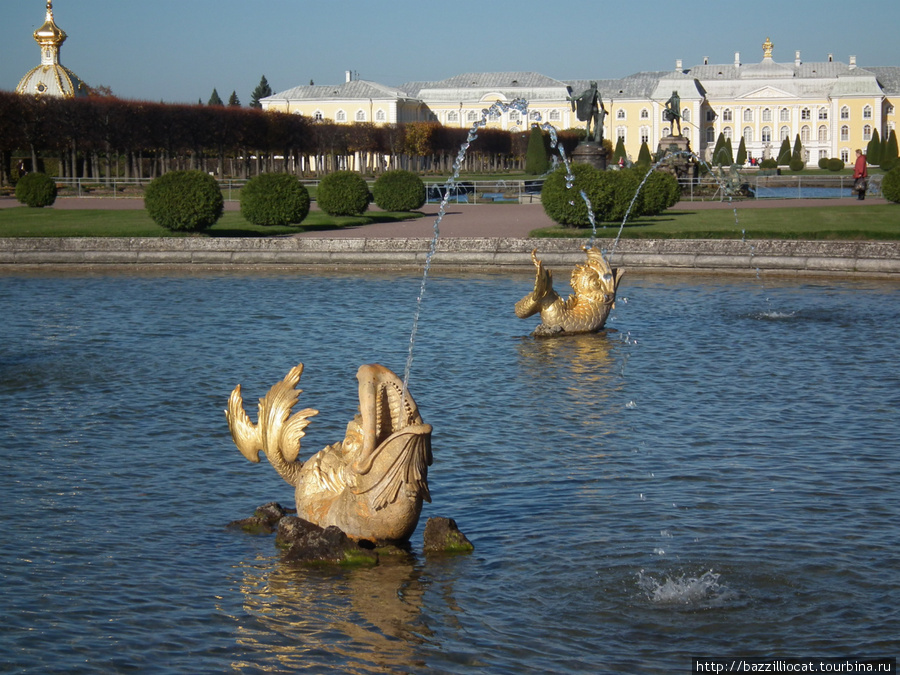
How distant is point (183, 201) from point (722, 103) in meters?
85.7

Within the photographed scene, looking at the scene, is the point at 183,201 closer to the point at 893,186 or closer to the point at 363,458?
the point at 893,186

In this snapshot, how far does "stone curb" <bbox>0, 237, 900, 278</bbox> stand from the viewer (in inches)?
601

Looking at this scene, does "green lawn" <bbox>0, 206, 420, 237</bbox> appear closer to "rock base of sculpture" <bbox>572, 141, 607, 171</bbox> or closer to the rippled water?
"rock base of sculpture" <bbox>572, 141, 607, 171</bbox>

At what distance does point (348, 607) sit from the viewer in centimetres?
482

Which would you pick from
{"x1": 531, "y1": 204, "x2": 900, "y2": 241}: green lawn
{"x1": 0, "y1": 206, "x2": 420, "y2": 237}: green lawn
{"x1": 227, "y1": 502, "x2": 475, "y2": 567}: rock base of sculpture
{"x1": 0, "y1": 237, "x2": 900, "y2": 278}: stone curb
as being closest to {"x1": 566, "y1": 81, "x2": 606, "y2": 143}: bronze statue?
{"x1": 531, "y1": 204, "x2": 900, "y2": 241}: green lawn

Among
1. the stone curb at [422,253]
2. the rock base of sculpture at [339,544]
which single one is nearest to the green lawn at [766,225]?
the stone curb at [422,253]

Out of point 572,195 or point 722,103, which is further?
point 722,103

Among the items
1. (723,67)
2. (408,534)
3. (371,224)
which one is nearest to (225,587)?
(408,534)

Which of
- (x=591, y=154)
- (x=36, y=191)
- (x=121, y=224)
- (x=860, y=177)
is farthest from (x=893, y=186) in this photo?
(x=36, y=191)

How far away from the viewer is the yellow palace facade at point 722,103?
95.1 metres

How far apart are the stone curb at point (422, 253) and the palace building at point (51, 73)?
3549 cm

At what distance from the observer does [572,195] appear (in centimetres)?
1998

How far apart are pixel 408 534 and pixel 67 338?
6.59 metres

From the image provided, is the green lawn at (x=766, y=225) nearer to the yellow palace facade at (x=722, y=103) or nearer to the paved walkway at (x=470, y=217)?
the paved walkway at (x=470, y=217)
